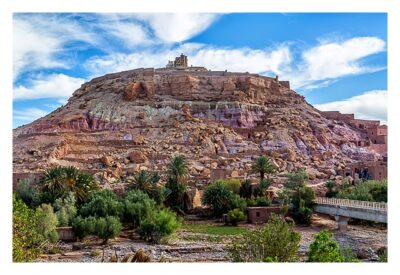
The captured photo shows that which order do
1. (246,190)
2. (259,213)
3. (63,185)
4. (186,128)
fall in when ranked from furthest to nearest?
(186,128) → (246,190) → (259,213) → (63,185)

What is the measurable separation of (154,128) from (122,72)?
445 inches

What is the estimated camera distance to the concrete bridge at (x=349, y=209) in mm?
21562

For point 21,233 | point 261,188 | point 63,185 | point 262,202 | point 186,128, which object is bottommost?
point 262,202

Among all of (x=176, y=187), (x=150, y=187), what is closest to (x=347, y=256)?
(x=150, y=187)

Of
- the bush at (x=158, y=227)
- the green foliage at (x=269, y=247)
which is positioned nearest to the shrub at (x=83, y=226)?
the bush at (x=158, y=227)

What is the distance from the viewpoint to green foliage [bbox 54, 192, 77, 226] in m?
21.0

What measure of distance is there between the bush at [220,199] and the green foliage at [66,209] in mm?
6852

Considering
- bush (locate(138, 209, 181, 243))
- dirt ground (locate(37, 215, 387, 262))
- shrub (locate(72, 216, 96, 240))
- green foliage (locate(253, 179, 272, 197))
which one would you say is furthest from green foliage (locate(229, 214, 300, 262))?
green foliage (locate(253, 179, 272, 197))

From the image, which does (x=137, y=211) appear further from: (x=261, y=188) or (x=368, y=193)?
(x=368, y=193)

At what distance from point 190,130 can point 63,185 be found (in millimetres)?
20137

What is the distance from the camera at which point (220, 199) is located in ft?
86.6

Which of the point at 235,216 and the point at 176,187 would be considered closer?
the point at 235,216

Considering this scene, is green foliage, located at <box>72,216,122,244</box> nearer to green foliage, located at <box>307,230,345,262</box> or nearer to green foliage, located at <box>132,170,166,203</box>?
green foliage, located at <box>132,170,166,203</box>

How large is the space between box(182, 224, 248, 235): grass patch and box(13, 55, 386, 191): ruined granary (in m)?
7.35
